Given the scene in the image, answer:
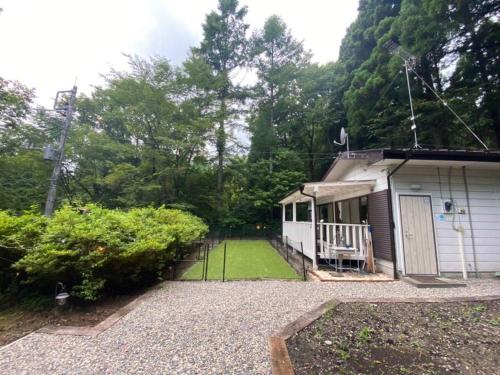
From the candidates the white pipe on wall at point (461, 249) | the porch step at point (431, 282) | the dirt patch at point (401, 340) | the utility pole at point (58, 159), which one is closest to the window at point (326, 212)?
the white pipe on wall at point (461, 249)

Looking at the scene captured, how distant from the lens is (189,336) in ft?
8.82

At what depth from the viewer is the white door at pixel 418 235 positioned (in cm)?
518

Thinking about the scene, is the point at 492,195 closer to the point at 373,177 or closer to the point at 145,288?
the point at 373,177

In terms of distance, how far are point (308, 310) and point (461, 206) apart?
5200 mm

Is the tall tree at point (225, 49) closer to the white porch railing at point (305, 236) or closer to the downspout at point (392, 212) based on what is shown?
the white porch railing at point (305, 236)

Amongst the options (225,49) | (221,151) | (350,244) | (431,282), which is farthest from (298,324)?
(225,49)

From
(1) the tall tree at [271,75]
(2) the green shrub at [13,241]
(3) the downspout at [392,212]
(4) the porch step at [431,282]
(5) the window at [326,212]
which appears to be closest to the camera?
(2) the green shrub at [13,241]

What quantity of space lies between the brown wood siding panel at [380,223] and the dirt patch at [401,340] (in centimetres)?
200

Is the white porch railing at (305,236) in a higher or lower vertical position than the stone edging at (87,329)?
higher

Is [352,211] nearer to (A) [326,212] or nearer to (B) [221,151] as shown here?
(A) [326,212]

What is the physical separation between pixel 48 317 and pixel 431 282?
23.7 feet

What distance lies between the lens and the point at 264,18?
59.6 feet

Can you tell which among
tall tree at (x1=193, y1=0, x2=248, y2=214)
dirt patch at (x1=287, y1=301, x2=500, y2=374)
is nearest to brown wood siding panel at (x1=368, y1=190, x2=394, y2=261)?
dirt patch at (x1=287, y1=301, x2=500, y2=374)

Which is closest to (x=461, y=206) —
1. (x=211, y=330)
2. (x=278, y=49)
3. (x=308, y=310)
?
(x=308, y=310)
